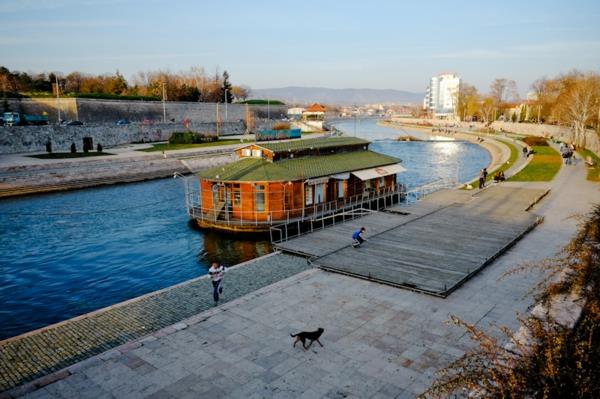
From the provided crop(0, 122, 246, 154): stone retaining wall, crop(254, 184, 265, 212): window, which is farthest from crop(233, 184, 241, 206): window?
crop(0, 122, 246, 154): stone retaining wall

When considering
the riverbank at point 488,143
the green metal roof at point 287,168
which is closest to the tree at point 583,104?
the riverbank at point 488,143

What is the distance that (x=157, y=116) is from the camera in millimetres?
93188

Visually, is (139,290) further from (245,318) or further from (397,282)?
(397,282)

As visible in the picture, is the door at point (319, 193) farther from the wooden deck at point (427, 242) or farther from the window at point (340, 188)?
the wooden deck at point (427, 242)

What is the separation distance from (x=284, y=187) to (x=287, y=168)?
242 centimetres

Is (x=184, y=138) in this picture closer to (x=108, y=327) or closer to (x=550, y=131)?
(x=108, y=327)

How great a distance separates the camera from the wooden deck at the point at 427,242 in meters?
18.3

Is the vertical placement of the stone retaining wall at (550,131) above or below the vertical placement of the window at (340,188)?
above

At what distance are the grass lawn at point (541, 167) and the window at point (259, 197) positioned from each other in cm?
2445

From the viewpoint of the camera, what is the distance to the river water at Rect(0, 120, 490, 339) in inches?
803

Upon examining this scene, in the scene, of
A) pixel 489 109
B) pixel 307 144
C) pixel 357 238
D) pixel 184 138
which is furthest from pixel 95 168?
pixel 489 109

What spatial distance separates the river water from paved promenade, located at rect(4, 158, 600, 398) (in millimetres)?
7717

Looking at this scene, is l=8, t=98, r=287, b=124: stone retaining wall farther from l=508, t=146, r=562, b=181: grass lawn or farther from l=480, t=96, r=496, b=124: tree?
l=480, t=96, r=496, b=124: tree

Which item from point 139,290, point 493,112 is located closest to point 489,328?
point 139,290
